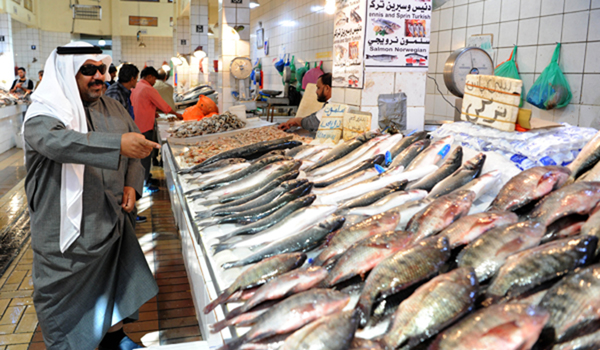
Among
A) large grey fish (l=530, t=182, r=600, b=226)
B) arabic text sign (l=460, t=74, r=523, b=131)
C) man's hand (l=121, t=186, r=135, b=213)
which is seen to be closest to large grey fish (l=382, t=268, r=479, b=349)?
large grey fish (l=530, t=182, r=600, b=226)

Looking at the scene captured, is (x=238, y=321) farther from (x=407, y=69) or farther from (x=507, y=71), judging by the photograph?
(x=507, y=71)

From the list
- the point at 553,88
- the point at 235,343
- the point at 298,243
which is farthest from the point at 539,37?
the point at 235,343

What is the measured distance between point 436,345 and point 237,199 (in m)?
1.88

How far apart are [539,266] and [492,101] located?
1.93m

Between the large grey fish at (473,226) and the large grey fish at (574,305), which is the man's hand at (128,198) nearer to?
the large grey fish at (473,226)

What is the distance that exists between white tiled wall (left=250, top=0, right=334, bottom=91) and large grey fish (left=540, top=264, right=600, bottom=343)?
30.2 ft

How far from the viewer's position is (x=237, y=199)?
9.35 ft

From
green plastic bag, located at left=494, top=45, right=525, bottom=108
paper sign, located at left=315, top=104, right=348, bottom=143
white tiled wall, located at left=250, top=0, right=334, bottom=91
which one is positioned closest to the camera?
paper sign, located at left=315, top=104, right=348, bottom=143

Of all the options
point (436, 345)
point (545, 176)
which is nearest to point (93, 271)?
point (436, 345)

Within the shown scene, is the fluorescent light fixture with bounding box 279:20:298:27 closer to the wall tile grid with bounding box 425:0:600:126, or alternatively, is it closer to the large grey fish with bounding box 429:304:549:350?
the wall tile grid with bounding box 425:0:600:126

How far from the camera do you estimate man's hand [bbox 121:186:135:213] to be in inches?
121

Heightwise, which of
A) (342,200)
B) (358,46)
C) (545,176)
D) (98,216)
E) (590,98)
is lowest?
(98,216)

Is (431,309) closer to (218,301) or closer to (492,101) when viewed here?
(218,301)

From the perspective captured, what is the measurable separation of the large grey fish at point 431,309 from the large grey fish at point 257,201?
4.54ft
